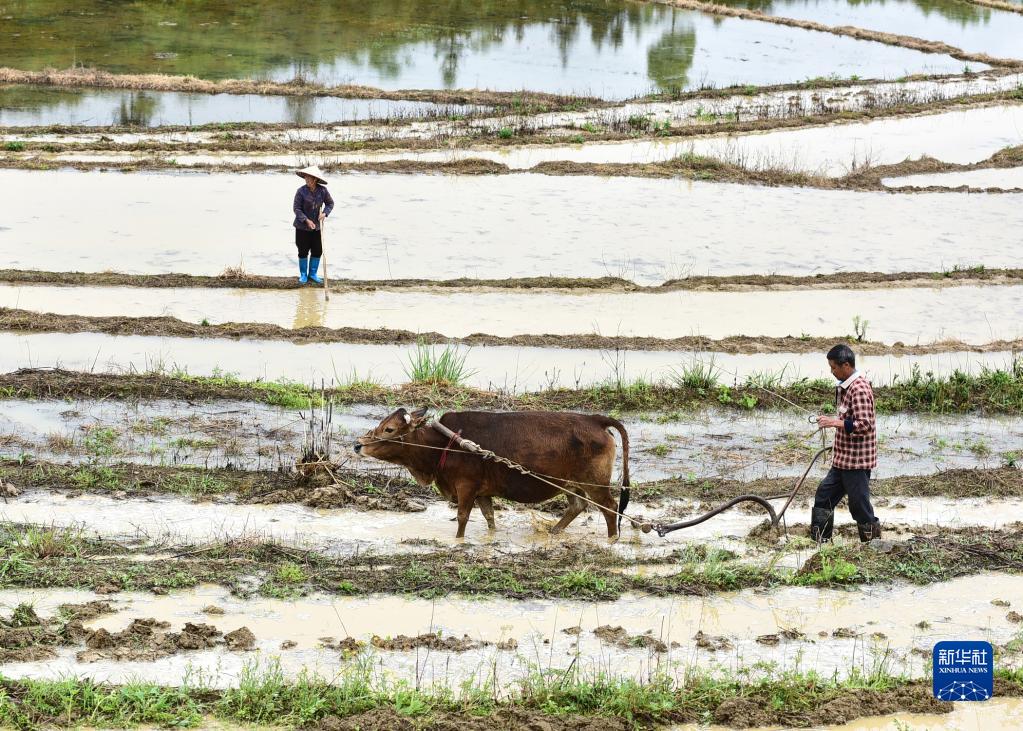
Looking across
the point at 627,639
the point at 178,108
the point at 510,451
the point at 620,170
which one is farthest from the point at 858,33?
the point at 627,639

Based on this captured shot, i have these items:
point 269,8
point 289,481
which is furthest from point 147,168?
point 269,8

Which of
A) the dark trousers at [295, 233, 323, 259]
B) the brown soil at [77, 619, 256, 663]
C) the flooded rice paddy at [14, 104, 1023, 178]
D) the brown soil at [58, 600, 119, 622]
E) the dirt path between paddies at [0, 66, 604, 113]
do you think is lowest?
the brown soil at [77, 619, 256, 663]

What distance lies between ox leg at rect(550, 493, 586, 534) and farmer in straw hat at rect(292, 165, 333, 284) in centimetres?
602

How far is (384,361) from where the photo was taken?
34.4ft

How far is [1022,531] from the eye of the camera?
7.31 meters

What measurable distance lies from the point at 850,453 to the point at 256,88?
744 inches

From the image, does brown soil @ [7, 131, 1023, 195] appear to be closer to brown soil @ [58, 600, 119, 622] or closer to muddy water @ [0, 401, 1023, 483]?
muddy water @ [0, 401, 1023, 483]

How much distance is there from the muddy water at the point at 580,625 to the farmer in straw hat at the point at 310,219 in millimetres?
6821

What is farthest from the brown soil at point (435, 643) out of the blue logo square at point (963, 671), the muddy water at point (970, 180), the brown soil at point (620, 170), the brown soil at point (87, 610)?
the muddy water at point (970, 180)

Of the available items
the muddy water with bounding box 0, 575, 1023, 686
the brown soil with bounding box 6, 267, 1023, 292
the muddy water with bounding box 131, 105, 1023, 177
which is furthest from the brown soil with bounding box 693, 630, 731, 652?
the muddy water with bounding box 131, 105, 1023, 177

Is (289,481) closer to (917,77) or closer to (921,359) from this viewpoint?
(921,359)

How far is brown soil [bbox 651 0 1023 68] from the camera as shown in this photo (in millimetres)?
30594

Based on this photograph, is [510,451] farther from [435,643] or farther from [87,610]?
[87,610]

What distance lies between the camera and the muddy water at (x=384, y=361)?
10.1 metres
